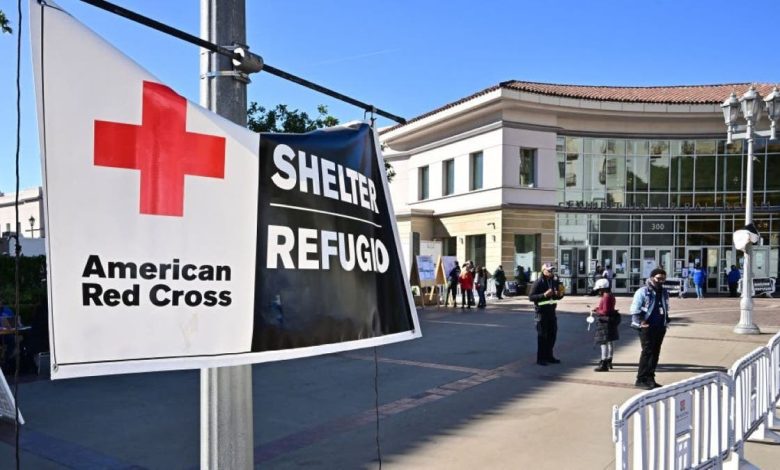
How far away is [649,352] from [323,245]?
7438 millimetres

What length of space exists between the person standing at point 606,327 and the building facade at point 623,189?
19161 millimetres

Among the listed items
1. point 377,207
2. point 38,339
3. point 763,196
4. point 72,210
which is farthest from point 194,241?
point 763,196

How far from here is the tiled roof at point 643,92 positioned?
1196 inches

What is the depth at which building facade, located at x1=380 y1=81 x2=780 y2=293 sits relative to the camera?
2973 centimetres

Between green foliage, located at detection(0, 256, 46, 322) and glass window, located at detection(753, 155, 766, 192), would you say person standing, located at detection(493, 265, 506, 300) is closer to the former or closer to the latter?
glass window, located at detection(753, 155, 766, 192)

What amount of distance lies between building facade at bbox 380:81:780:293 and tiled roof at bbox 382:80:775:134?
240 millimetres

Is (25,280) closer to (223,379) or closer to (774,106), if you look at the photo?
(223,379)

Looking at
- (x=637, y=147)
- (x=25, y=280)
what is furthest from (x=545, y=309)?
(x=637, y=147)

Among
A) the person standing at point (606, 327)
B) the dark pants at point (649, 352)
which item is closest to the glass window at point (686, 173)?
the person standing at point (606, 327)

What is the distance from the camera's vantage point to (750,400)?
5.68 meters

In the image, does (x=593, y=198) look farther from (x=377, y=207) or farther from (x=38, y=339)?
(x=377, y=207)

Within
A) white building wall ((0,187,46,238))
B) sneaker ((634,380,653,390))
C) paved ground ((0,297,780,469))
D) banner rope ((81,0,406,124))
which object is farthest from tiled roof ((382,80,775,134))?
white building wall ((0,187,46,238))

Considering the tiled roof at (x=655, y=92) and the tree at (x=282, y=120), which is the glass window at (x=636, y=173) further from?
the tree at (x=282, y=120)

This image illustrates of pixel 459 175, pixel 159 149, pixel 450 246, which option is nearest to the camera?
pixel 159 149
